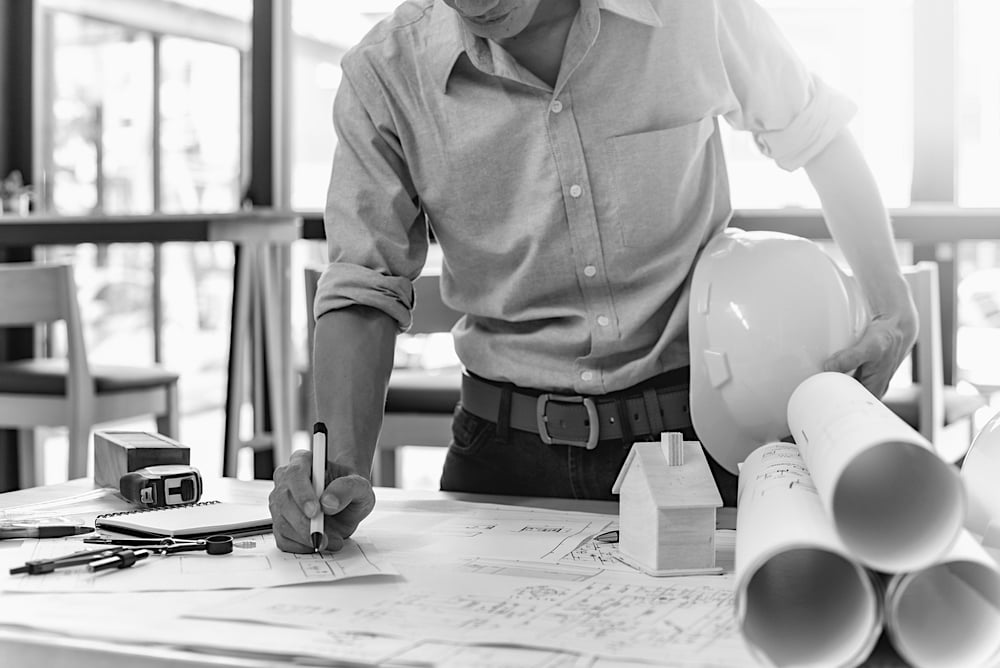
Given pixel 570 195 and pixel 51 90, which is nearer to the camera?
pixel 570 195

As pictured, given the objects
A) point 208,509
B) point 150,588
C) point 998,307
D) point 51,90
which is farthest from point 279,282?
point 150,588

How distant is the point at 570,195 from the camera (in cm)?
132

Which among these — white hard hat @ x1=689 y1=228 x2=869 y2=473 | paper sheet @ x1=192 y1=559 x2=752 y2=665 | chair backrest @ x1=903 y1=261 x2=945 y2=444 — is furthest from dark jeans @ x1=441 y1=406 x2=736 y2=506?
chair backrest @ x1=903 y1=261 x2=945 y2=444

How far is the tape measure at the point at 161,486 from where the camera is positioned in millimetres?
1167

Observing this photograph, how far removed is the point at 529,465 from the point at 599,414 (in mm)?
125

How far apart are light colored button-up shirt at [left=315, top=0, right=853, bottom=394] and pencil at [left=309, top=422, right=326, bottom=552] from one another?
1.02 ft

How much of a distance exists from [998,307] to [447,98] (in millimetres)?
2732

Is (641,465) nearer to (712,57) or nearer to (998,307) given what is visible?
(712,57)

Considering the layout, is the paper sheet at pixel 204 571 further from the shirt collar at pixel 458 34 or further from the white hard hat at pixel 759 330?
the shirt collar at pixel 458 34

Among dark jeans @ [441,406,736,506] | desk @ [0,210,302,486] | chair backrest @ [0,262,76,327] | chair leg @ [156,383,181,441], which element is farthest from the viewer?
chair leg @ [156,383,181,441]

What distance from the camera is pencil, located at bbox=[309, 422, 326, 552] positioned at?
3.10ft

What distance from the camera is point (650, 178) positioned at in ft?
4.34

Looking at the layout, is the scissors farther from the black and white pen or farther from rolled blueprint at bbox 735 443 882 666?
rolled blueprint at bbox 735 443 882 666

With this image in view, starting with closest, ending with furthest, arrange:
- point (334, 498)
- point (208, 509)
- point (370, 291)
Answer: point (334, 498) → point (208, 509) → point (370, 291)
